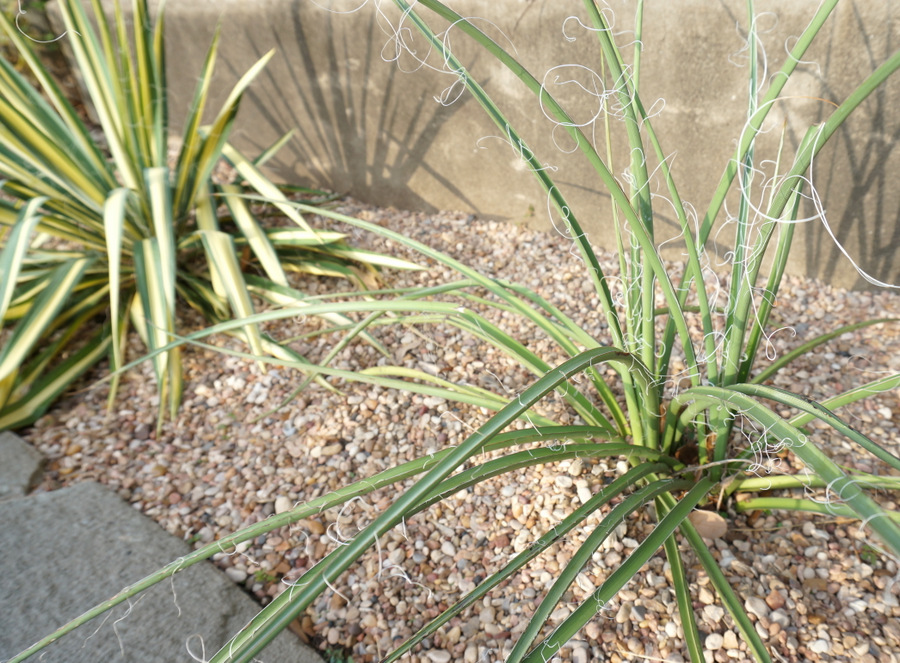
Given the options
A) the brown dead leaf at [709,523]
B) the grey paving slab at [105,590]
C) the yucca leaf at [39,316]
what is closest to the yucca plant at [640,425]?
the brown dead leaf at [709,523]

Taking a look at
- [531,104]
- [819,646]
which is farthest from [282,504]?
[531,104]

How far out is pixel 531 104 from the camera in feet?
6.13

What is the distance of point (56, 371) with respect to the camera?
1.72 meters

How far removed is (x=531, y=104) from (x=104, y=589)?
5.22 feet

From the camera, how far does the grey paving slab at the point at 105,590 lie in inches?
A: 39.3

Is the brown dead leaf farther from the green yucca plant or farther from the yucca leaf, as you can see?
the yucca leaf

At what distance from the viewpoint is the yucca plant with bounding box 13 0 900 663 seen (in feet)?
2.17

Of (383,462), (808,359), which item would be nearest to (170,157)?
(383,462)

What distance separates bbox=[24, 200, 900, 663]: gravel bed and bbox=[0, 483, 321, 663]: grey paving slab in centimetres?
8

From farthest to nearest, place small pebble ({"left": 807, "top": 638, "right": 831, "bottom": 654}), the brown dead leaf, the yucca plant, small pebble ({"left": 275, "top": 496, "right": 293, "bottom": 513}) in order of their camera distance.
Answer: small pebble ({"left": 275, "top": 496, "right": 293, "bottom": 513}) → the brown dead leaf → small pebble ({"left": 807, "top": 638, "right": 831, "bottom": 654}) → the yucca plant

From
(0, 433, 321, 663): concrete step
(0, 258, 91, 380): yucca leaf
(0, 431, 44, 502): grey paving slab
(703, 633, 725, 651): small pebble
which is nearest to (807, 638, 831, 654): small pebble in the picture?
(703, 633, 725, 651): small pebble

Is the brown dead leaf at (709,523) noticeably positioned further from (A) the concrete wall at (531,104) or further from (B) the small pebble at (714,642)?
(A) the concrete wall at (531,104)

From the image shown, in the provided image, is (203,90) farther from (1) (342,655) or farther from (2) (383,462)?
(1) (342,655)

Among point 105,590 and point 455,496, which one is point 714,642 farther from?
point 105,590
